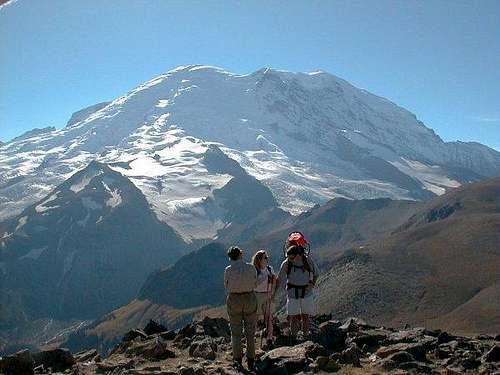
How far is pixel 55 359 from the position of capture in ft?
63.4

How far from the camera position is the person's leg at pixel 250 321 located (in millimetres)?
17125

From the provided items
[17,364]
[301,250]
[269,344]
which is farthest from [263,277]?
[17,364]

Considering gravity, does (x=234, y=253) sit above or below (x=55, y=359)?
above

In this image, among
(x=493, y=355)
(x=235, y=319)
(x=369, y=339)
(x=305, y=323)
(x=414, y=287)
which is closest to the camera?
(x=235, y=319)

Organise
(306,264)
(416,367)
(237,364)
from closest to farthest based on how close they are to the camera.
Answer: (416,367)
(237,364)
(306,264)

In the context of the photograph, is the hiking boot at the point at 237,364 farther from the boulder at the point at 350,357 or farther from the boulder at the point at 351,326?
the boulder at the point at 351,326

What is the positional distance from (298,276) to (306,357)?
2732 mm

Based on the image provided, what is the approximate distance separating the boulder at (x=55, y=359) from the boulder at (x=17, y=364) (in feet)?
7.96

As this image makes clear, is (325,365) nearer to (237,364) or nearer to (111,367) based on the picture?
(237,364)

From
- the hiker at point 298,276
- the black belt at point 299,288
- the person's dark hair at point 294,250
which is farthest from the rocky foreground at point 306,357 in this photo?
the person's dark hair at point 294,250

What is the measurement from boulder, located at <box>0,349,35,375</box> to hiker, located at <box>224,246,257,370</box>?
5261 mm

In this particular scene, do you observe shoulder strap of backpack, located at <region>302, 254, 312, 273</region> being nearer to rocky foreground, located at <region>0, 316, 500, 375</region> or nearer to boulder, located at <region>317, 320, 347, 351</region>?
rocky foreground, located at <region>0, 316, 500, 375</region>

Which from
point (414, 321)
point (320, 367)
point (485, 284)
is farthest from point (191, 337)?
point (485, 284)

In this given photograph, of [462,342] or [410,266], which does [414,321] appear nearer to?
[410,266]
